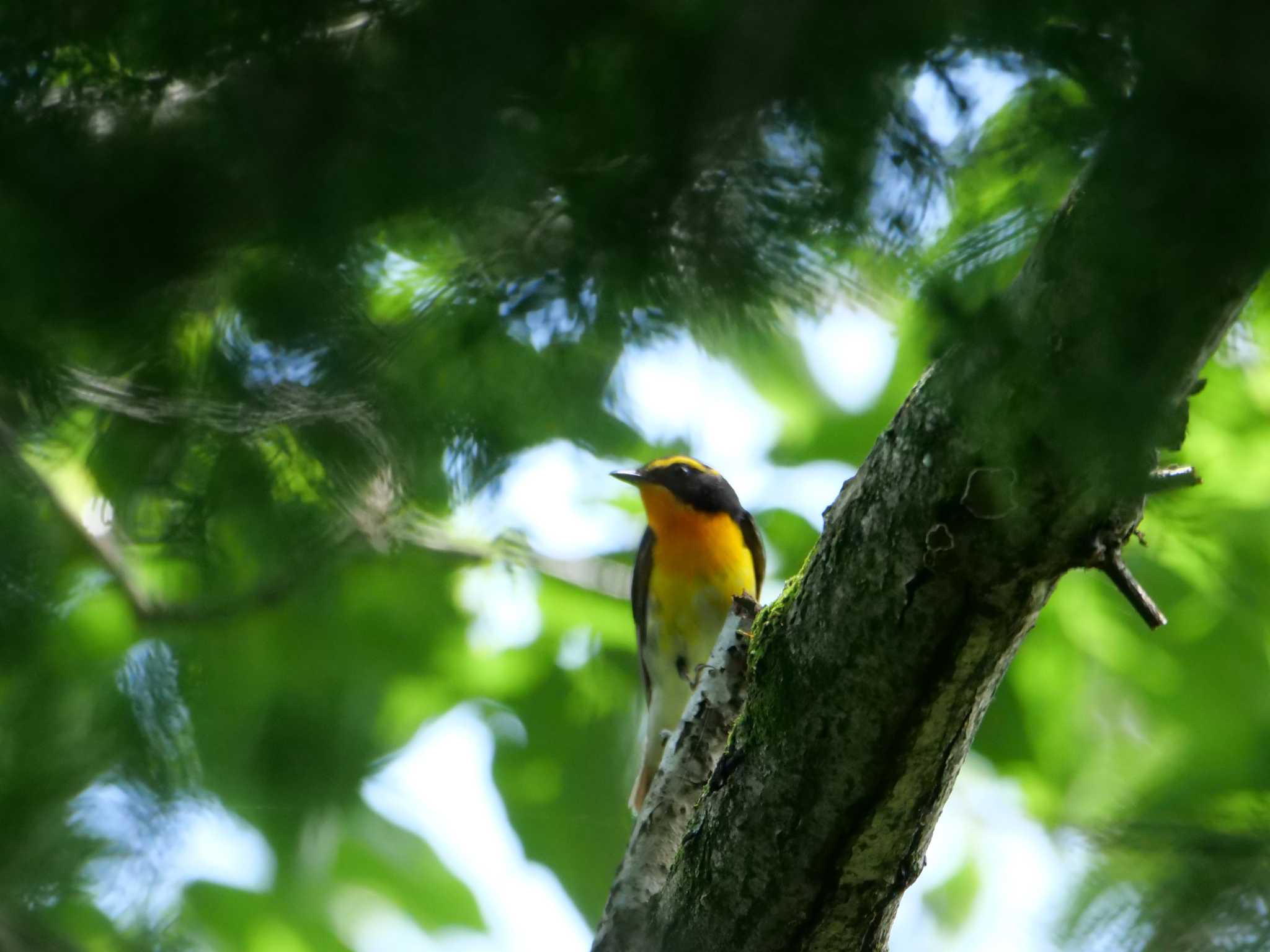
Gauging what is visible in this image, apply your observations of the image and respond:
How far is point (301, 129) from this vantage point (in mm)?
1193

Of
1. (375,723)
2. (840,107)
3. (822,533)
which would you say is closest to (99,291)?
(840,107)

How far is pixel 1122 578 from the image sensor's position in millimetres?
2189

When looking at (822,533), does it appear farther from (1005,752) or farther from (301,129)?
(1005,752)

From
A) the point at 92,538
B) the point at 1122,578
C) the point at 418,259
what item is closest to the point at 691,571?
the point at 92,538

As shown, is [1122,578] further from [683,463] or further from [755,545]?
[683,463]

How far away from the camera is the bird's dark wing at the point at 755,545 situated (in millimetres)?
6812

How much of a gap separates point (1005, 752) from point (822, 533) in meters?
3.62

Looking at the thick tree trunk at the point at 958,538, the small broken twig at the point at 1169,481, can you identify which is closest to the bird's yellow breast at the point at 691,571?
the thick tree trunk at the point at 958,538

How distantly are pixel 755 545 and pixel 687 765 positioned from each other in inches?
136

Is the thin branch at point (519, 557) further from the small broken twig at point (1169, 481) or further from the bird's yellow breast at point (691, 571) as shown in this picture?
the small broken twig at point (1169, 481)

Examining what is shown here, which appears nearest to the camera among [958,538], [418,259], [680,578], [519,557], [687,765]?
[418,259]

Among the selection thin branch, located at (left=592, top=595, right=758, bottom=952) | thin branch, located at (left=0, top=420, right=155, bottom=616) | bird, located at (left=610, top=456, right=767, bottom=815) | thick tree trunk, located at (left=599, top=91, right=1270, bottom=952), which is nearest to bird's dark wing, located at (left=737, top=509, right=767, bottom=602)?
bird, located at (left=610, top=456, right=767, bottom=815)

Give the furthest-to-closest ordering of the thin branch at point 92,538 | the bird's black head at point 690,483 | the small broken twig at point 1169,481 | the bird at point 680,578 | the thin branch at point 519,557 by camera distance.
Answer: the bird's black head at point 690,483
the bird at point 680,578
the thin branch at point 519,557
the thin branch at point 92,538
the small broken twig at point 1169,481

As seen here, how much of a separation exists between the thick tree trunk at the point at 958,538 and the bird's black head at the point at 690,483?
3.82m
